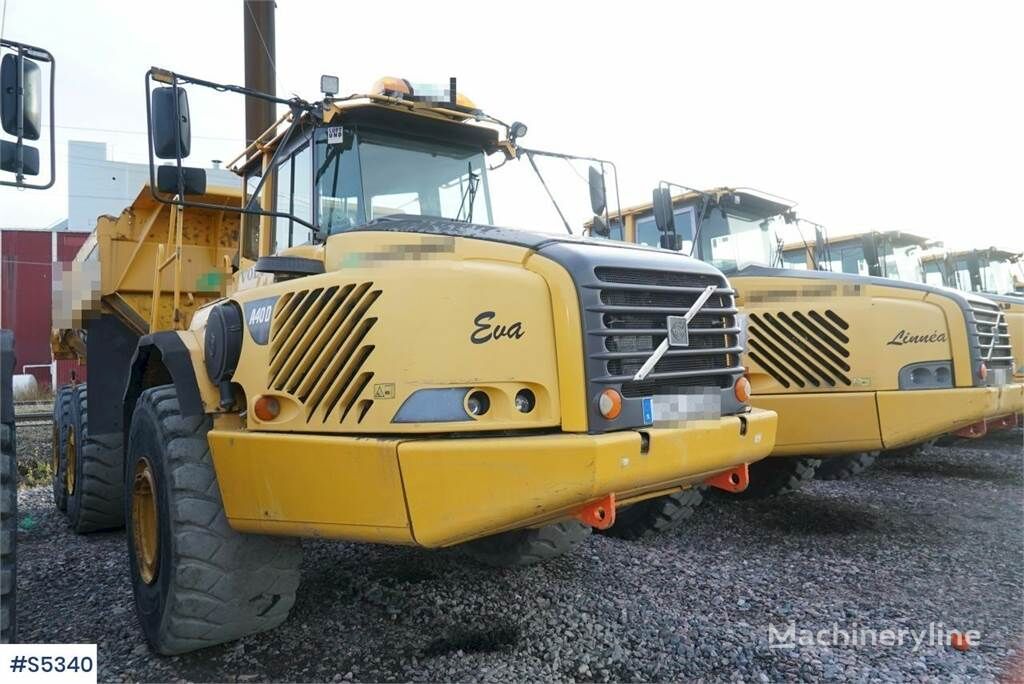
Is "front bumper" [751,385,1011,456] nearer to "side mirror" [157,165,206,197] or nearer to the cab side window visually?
the cab side window

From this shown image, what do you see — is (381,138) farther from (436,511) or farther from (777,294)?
(777,294)

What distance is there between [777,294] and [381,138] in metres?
3.15

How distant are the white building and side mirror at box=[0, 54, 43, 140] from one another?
21.5 meters

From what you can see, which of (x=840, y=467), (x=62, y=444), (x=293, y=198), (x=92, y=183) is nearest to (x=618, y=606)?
(x=293, y=198)

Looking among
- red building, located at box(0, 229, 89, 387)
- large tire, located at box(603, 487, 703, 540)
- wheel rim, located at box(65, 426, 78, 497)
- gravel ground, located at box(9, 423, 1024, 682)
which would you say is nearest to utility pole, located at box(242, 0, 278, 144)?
red building, located at box(0, 229, 89, 387)

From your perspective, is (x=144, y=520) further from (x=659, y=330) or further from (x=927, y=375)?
(x=927, y=375)

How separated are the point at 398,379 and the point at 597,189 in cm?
249

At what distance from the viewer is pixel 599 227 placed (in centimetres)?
477

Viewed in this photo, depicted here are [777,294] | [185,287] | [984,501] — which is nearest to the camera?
[777,294]

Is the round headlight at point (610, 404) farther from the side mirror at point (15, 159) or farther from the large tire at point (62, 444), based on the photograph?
the large tire at point (62, 444)

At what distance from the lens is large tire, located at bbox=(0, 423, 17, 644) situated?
266 cm

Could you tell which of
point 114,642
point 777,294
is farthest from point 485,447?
point 777,294

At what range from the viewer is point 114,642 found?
3395 mm
